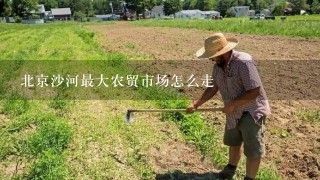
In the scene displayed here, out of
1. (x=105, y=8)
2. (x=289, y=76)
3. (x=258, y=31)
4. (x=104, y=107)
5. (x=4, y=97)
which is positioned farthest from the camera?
(x=105, y=8)

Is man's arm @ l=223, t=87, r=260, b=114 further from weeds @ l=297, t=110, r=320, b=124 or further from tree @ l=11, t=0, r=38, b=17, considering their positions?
tree @ l=11, t=0, r=38, b=17

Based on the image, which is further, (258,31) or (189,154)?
(258,31)

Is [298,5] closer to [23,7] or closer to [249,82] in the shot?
[23,7]

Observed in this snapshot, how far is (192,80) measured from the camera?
1010 cm

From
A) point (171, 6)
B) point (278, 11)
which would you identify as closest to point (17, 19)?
point (171, 6)

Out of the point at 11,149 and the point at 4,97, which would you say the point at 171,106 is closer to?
the point at 11,149

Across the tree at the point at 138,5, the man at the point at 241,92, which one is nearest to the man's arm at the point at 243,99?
the man at the point at 241,92

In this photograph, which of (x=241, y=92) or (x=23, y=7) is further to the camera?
(x=23, y=7)

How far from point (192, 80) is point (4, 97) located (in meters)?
4.79

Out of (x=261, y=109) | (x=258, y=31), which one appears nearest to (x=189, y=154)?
(x=261, y=109)

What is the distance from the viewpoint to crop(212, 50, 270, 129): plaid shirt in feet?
12.9

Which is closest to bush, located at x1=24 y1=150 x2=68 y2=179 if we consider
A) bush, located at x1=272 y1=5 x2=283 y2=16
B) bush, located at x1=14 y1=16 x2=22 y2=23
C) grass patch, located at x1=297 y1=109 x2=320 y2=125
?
grass patch, located at x1=297 y1=109 x2=320 y2=125

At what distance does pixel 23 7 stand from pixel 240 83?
96886mm

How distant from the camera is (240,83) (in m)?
4.08
